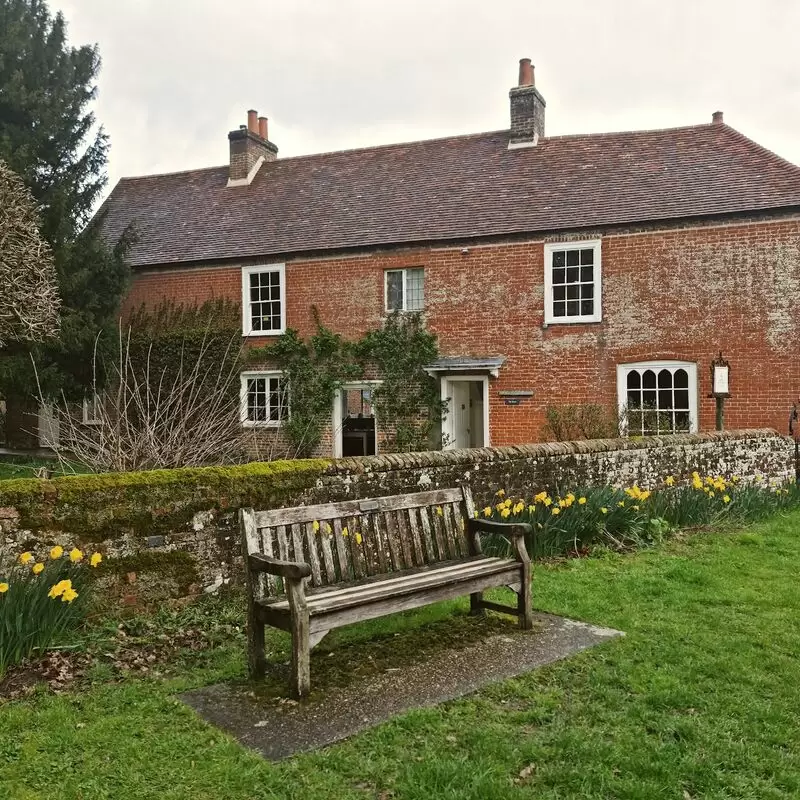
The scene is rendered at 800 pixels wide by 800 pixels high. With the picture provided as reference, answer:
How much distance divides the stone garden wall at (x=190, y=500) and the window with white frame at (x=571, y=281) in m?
9.53

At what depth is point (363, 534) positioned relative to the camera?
539cm

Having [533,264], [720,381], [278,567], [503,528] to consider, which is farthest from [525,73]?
[278,567]

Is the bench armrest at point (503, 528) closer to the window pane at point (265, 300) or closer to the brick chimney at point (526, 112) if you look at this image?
the window pane at point (265, 300)

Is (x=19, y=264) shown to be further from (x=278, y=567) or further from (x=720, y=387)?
(x=720, y=387)

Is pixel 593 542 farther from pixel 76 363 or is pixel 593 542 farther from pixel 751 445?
pixel 76 363

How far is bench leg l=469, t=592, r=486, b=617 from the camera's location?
5844 mm

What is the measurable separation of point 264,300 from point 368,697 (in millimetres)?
16470

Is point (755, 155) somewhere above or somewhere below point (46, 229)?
above

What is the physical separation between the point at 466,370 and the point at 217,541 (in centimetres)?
1215

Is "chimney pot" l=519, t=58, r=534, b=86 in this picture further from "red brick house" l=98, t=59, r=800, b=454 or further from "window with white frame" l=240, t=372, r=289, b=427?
"window with white frame" l=240, t=372, r=289, b=427

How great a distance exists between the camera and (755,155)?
55.4ft

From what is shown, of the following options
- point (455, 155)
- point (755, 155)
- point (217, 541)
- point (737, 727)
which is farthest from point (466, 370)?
point (737, 727)

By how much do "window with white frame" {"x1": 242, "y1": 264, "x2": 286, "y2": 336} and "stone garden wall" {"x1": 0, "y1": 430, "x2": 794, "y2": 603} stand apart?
1262 cm

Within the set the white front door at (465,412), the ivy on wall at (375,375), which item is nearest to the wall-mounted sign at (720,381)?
the white front door at (465,412)
